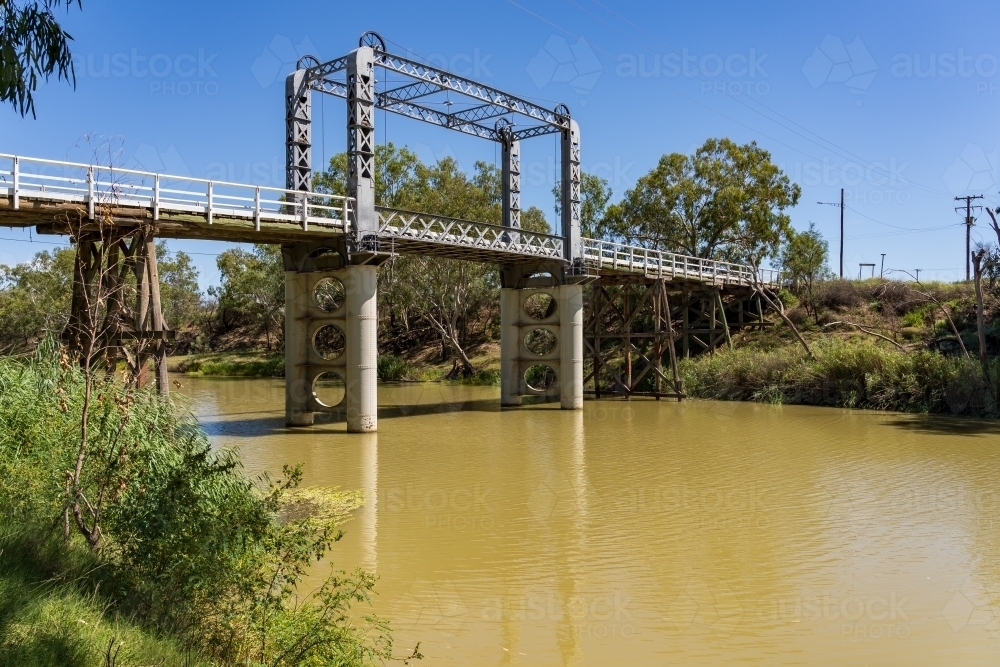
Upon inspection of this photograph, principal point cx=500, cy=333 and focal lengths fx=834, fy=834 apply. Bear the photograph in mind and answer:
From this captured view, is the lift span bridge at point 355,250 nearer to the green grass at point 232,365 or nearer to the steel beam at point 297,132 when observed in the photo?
the steel beam at point 297,132

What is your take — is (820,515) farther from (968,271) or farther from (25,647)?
(968,271)

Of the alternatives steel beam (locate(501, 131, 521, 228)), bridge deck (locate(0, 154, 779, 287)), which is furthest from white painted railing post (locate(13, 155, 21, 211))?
steel beam (locate(501, 131, 521, 228))

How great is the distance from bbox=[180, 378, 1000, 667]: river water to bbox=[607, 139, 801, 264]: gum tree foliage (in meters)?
25.0

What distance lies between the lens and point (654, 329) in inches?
1329

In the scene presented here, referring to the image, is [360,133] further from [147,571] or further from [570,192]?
[147,571]

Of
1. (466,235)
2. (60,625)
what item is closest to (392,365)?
(466,235)

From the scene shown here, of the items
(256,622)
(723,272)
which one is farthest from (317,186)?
(256,622)

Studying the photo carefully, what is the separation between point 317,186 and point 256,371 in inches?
477

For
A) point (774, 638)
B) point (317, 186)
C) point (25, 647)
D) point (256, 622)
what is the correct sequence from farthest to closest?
point (317, 186) < point (774, 638) < point (256, 622) < point (25, 647)

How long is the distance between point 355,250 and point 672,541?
13.0m

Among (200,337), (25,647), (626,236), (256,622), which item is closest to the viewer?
(25,647)

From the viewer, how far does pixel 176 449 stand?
9523 mm

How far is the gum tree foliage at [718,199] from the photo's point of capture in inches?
1793

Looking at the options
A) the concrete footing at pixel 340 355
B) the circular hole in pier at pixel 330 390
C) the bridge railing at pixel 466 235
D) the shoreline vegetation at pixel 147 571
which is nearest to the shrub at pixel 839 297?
the bridge railing at pixel 466 235
